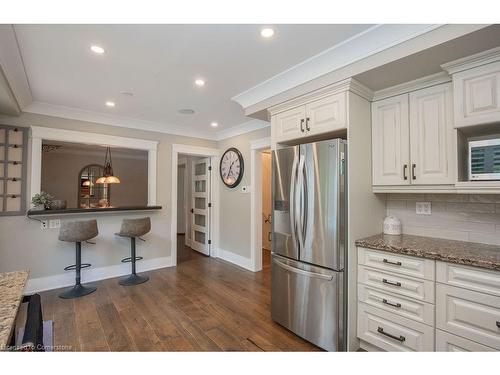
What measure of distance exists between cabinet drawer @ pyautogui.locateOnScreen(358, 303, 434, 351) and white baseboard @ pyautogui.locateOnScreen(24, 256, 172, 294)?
331cm

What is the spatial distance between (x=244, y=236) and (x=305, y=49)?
311cm

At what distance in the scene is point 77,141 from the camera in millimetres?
3484

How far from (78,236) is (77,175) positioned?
4.76 metres

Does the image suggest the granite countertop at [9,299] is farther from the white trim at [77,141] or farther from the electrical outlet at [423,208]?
the electrical outlet at [423,208]

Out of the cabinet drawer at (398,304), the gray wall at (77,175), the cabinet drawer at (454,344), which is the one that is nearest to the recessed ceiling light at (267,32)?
the cabinet drawer at (398,304)

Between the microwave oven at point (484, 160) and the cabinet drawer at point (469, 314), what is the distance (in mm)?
783

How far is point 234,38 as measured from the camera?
1824mm

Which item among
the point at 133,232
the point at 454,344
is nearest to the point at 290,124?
the point at 454,344

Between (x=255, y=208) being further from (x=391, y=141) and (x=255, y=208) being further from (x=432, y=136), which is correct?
→ (x=432, y=136)

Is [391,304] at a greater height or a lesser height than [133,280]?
greater

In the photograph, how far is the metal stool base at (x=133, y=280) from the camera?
3480mm

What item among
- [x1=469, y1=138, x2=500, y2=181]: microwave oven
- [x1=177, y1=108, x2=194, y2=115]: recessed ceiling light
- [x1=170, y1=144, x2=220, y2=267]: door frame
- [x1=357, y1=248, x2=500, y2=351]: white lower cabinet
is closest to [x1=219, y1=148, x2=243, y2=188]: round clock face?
[x1=170, y1=144, x2=220, y2=267]: door frame

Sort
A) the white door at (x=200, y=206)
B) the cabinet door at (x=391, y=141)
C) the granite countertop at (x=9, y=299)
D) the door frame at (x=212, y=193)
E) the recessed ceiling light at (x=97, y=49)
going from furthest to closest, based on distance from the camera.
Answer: the white door at (x=200, y=206) < the door frame at (x=212, y=193) < the cabinet door at (x=391, y=141) < the recessed ceiling light at (x=97, y=49) < the granite countertop at (x=9, y=299)

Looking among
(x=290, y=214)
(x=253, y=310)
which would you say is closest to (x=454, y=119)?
(x=290, y=214)
